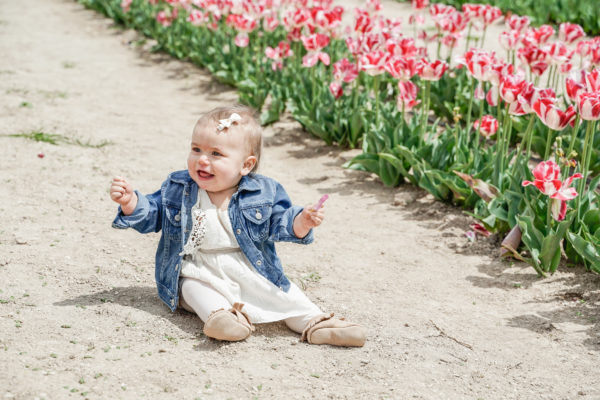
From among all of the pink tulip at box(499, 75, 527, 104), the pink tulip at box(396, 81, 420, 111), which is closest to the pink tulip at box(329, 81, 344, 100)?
the pink tulip at box(396, 81, 420, 111)

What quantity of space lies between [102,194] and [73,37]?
218 inches

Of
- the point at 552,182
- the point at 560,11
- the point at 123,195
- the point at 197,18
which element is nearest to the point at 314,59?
the point at 197,18

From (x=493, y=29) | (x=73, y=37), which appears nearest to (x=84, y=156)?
(x=73, y=37)

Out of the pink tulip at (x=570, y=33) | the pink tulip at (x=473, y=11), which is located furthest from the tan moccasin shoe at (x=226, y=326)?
the pink tulip at (x=473, y=11)

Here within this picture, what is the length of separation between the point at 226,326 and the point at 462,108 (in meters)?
3.57

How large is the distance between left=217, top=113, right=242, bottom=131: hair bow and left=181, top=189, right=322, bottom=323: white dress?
0.30 m

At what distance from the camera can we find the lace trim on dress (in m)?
2.90

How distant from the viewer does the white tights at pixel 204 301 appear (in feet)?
9.30

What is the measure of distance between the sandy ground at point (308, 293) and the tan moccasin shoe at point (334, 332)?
0.12 ft

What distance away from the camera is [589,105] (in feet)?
10.7

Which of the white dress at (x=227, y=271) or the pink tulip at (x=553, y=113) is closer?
the white dress at (x=227, y=271)

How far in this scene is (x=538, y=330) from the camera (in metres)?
3.19

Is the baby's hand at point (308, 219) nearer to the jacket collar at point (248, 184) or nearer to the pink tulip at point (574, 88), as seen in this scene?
the jacket collar at point (248, 184)

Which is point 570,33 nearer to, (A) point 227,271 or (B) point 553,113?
(B) point 553,113
